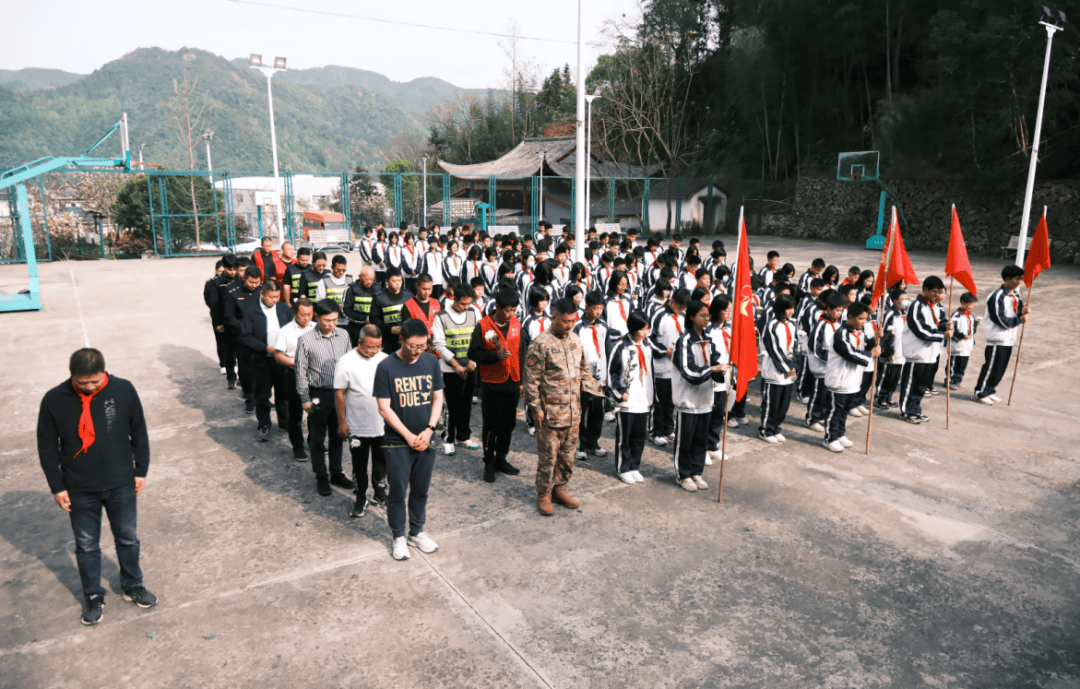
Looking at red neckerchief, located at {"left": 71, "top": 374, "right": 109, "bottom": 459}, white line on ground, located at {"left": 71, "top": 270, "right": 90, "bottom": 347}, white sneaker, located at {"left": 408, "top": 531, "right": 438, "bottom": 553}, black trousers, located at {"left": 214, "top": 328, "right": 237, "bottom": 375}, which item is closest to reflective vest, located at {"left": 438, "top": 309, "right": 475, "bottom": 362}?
white sneaker, located at {"left": 408, "top": 531, "right": 438, "bottom": 553}

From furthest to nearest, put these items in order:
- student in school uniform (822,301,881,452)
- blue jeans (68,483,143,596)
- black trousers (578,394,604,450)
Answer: student in school uniform (822,301,881,452) → black trousers (578,394,604,450) → blue jeans (68,483,143,596)

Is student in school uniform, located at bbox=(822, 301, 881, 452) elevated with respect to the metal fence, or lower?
lower

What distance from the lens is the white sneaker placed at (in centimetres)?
511

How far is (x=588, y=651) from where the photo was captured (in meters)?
4.08

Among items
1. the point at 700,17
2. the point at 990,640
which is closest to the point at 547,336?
the point at 990,640

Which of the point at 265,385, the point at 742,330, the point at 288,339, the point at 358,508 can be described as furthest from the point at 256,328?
the point at 742,330

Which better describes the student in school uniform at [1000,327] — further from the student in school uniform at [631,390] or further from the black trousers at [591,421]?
the black trousers at [591,421]

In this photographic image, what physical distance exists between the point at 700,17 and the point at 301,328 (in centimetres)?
4363

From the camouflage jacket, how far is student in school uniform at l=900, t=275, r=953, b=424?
491 centimetres

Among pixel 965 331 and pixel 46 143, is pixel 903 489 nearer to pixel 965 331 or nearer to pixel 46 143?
pixel 965 331

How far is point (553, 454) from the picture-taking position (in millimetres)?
5613

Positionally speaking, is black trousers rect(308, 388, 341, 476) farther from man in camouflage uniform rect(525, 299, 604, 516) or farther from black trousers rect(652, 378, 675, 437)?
black trousers rect(652, 378, 675, 437)

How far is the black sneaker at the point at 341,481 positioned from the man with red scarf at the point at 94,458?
1.92m

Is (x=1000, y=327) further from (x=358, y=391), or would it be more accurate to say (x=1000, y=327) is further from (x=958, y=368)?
(x=358, y=391)
